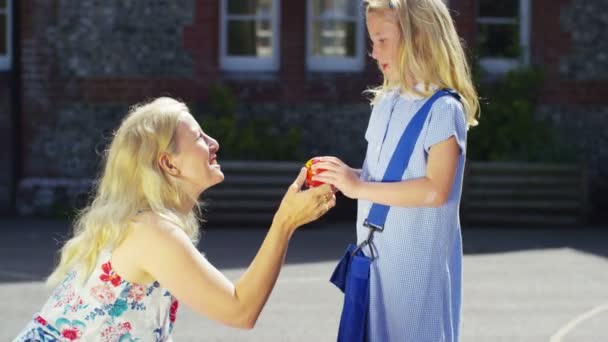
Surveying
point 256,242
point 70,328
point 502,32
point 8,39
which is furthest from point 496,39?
point 70,328

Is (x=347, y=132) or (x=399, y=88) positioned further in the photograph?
(x=347, y=132)

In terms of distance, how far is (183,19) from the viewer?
13883 millimetres

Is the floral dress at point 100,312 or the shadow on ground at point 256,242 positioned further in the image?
the shadow on ground at point 256,242

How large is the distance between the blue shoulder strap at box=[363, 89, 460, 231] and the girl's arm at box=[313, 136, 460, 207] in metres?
0.06

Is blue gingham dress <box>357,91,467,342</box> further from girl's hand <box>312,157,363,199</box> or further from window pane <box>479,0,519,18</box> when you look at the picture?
window pane <box>479,0,519,18</box>

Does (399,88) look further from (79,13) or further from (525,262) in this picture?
(79,13)

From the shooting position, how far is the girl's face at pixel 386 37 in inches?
149

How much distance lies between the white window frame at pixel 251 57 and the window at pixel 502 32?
8.19 ft

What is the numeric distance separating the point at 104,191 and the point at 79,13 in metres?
10.7

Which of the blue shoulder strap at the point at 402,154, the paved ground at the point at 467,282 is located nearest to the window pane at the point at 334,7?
the paved ground at the point at 467,282

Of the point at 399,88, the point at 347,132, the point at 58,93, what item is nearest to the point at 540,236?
the point at 347,132

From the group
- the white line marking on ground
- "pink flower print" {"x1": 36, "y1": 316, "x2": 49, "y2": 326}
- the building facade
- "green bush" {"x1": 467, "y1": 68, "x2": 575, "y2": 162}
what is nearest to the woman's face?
"pink flower print" {"x1": 36, "y1": 316, "x2": 49, "y2": 326}

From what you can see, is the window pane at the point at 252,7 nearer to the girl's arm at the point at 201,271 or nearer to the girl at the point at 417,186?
the girl at the point at 417,186

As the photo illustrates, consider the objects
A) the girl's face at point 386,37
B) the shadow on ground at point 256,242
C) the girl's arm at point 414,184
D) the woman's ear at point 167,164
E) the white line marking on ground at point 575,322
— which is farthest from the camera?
the shadow on ground at point 256,242
